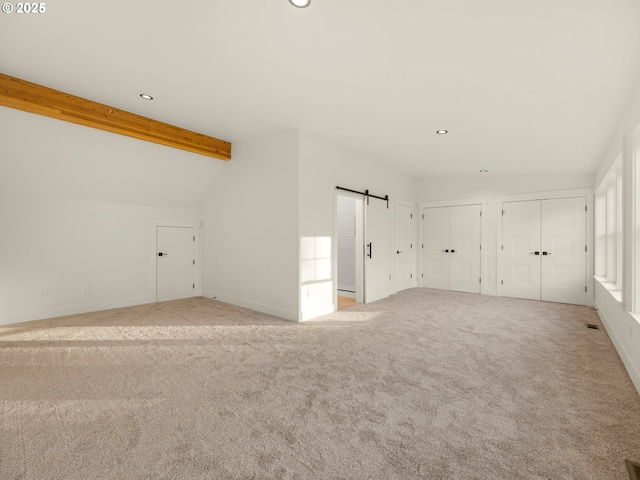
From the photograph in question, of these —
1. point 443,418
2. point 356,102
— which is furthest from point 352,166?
point 443,418

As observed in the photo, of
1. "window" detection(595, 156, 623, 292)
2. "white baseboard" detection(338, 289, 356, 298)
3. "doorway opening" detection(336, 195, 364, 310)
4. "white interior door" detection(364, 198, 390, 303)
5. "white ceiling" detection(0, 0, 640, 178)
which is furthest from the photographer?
"doorway opening" detection(336, 195, 364, 310)

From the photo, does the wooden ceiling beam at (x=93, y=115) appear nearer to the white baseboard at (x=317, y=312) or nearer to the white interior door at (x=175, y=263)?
the white interior door at (x=175, y=263)

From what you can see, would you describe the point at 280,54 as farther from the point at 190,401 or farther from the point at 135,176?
the point at 135,176

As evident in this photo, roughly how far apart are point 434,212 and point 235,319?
18.0ft

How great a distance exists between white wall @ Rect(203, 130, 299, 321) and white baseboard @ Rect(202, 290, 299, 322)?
16 millimetres

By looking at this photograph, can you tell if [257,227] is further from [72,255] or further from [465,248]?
[465,248]

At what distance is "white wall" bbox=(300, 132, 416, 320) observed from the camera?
14.7ft

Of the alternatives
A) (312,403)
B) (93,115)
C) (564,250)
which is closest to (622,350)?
(312,403)

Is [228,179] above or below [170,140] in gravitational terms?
below

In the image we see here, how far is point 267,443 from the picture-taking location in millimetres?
1826

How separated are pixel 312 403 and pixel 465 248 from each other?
6.08 m

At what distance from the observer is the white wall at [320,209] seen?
4492 mm

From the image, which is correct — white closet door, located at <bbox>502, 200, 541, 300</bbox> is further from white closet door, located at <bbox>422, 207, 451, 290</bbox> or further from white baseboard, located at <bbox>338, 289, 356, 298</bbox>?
white baseboard, located at <bbox>338, 289, 356, 298</bbox>

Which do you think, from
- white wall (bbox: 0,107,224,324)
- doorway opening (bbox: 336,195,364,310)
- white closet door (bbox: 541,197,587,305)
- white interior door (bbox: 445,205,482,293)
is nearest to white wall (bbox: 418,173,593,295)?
white interior door (bbox: 445,205,482,293)
